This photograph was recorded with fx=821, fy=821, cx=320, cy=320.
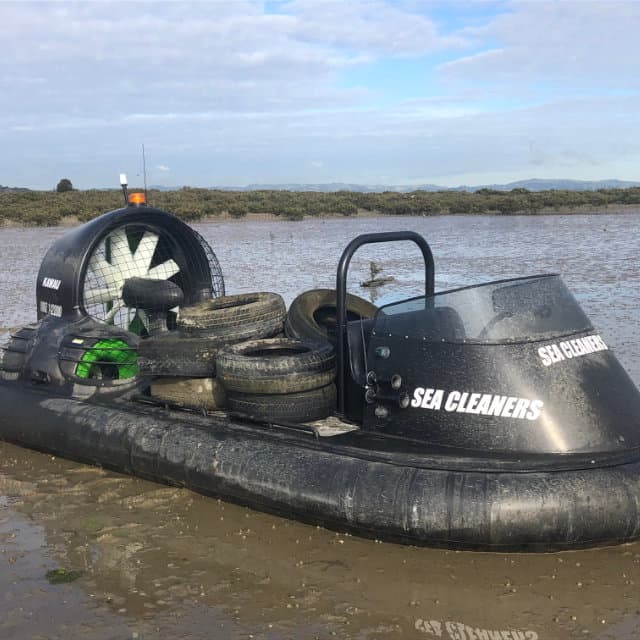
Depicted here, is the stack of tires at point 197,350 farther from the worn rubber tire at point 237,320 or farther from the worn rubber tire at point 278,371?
the worn rubber tire at point 278,371

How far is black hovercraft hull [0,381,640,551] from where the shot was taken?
12.3ft

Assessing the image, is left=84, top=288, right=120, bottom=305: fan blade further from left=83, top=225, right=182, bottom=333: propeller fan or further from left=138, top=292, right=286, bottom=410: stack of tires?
left=138, top=292, right=286, bottom=410: stack of tires

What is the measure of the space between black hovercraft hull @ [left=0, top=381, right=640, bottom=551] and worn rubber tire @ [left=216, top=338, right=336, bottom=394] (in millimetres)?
A: 255

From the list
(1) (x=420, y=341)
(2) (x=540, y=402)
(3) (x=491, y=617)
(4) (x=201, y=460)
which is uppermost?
(1) (x=420, y=341)

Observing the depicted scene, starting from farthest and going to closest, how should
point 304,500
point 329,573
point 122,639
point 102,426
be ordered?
point 102,426 < point 304,500 < point 329,573 < point 122,639

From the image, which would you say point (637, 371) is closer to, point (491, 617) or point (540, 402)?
point (540, 402)

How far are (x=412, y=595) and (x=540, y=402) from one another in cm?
115

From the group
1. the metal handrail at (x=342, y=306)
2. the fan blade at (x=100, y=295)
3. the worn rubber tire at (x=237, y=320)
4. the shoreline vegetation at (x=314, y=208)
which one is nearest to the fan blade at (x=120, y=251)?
the fan blade at (x=100, y=295)

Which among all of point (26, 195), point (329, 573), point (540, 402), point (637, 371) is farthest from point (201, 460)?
point (26, 195)

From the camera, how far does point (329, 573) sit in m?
3.88

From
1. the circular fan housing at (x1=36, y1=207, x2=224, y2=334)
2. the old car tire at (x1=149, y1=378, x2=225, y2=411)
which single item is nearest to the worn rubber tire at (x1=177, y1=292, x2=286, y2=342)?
the old car tire at (x1=149, y1=378, x2=225, y2=411)

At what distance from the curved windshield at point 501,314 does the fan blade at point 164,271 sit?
311cm

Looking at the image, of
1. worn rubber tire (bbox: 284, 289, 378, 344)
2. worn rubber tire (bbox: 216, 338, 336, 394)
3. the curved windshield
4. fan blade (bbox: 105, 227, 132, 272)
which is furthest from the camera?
fan blade (bbox: 105, 227, 132, 272)

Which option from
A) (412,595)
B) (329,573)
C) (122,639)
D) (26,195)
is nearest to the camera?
(122,639)
